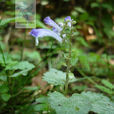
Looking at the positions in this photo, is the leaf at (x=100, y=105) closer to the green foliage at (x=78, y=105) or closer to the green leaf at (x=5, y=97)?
the green foliage at (x=78, y=105)

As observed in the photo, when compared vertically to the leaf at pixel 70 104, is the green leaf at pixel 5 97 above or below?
below

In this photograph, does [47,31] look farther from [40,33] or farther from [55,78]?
[55,78]

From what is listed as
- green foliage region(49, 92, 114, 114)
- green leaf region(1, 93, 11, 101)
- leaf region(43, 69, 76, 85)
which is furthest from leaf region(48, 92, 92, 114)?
green leaf region(1, 93, 11, 101)

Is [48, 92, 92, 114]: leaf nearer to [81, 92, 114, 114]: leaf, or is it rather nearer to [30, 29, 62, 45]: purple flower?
[81, 92, 114, 114]: leaf

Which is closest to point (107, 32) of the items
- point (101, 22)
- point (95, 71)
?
point (101, 22)

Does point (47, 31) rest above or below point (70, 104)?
above

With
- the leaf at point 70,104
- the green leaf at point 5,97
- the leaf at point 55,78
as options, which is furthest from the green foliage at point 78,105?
the green leaf at point 5,97

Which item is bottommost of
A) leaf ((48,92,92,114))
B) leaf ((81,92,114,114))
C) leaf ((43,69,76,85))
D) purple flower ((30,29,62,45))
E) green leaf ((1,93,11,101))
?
green leaf ((1,93,11,101))

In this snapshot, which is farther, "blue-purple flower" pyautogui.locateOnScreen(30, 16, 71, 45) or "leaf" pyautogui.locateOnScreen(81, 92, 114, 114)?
"blue-purple flower" pyautogui.locateOnScreen(30, 16, 71, 45)

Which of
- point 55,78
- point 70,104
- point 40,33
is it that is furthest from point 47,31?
point 70,104
